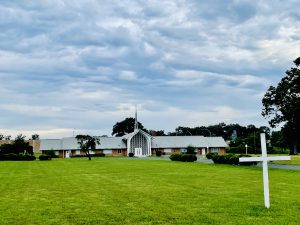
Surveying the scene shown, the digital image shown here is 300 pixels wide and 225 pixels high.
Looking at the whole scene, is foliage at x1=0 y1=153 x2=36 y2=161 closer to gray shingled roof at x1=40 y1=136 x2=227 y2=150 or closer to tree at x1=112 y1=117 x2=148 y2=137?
gray shingled roof at x1=40 y1=136 x2=227 y2=150

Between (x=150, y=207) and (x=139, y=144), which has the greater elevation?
(x=139, y=144)

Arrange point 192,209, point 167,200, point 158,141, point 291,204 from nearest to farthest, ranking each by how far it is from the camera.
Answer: point 192,209 → point 291,204 → point 167,200 → point 158,141

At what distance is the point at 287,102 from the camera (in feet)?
155

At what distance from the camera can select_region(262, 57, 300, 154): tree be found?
46281 mm

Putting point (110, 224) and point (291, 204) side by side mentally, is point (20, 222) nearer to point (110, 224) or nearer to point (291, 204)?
point (110, 224)

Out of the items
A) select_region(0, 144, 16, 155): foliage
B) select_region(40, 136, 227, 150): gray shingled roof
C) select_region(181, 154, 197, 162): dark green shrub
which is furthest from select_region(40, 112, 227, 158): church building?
select_region(181, 154, 197, 162): dark green shrub

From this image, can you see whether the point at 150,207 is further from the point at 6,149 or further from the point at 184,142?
the point at 184,142

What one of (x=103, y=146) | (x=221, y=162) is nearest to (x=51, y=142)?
(x=103, y=146)

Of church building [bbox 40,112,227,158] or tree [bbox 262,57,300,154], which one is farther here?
church building [bbox 40,112,227,158]

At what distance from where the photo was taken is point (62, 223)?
10.8 meters

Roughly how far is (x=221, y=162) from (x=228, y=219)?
125 ft

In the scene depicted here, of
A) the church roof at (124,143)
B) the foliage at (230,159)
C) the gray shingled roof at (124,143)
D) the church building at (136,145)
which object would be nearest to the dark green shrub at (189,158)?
the foliage at (230,159)

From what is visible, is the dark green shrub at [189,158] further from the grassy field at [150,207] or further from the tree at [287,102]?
the grassy field at [150,207]

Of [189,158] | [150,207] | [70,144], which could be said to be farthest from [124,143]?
[150,207]
